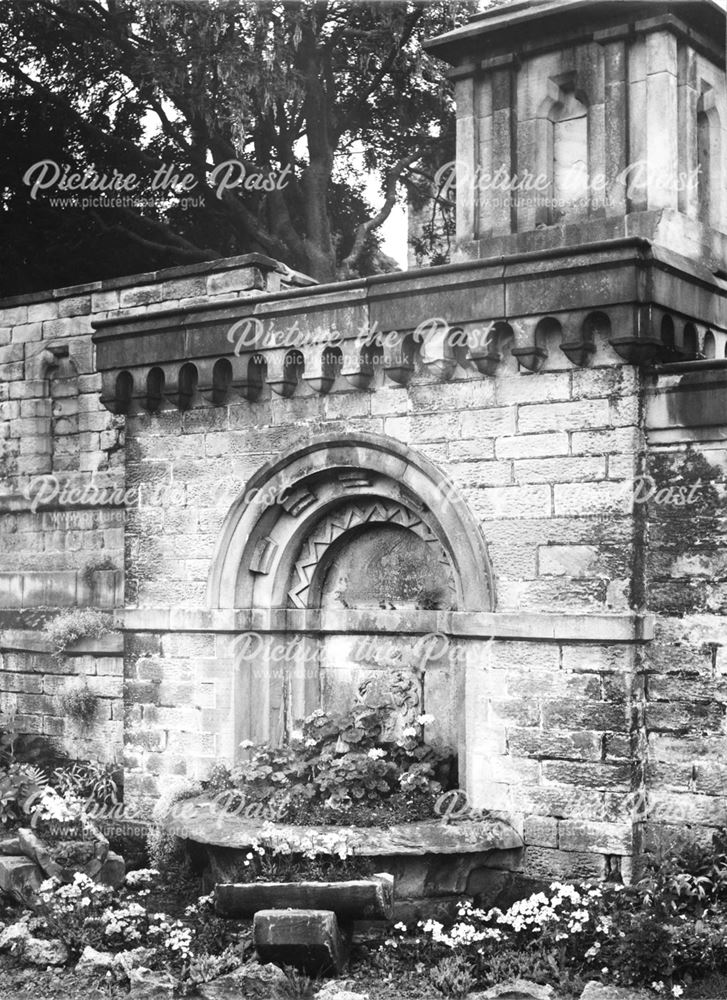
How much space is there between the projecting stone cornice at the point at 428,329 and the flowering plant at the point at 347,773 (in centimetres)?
235

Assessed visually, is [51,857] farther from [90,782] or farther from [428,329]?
[428,329]

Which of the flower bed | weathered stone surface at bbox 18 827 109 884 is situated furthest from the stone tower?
weathered stone surface at bbox 18 827 109 884

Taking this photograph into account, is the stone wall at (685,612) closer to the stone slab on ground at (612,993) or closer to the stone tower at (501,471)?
the stone tower at (501,471)

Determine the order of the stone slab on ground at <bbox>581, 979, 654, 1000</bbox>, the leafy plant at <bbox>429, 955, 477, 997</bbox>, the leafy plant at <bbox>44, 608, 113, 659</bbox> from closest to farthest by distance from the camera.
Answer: the stone slab on ground at <bbox>581, 979, 654, 1000</bbox>
the leafy plant at <bbox>429, 955, 477, 997</bbox>
the leafy plant at <bbox>44, 608, 113, 659</bbox>

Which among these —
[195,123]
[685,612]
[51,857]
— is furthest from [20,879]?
[195,123]

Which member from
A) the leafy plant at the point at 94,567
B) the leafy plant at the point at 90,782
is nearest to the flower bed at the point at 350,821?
the leafy plant at the point at 90,782

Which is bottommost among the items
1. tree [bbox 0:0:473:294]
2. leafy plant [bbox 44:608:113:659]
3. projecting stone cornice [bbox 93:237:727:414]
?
leafy plant [bbox 44:608:113:659]

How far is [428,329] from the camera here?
830cm

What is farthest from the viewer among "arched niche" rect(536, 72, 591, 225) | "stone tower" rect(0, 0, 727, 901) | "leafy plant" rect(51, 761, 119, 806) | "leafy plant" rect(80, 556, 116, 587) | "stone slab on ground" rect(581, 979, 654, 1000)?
"leafy plant" rect(80, 556, 116, 587)

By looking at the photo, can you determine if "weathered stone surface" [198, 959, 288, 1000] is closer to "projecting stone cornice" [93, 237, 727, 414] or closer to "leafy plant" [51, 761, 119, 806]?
"leafy plant" [51, 761, 119, 806]

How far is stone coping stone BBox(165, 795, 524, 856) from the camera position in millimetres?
7730

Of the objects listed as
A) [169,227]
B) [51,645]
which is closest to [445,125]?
[169,227]

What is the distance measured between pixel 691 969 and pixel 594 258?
3998mm

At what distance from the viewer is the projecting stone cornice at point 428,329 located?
7598mm
